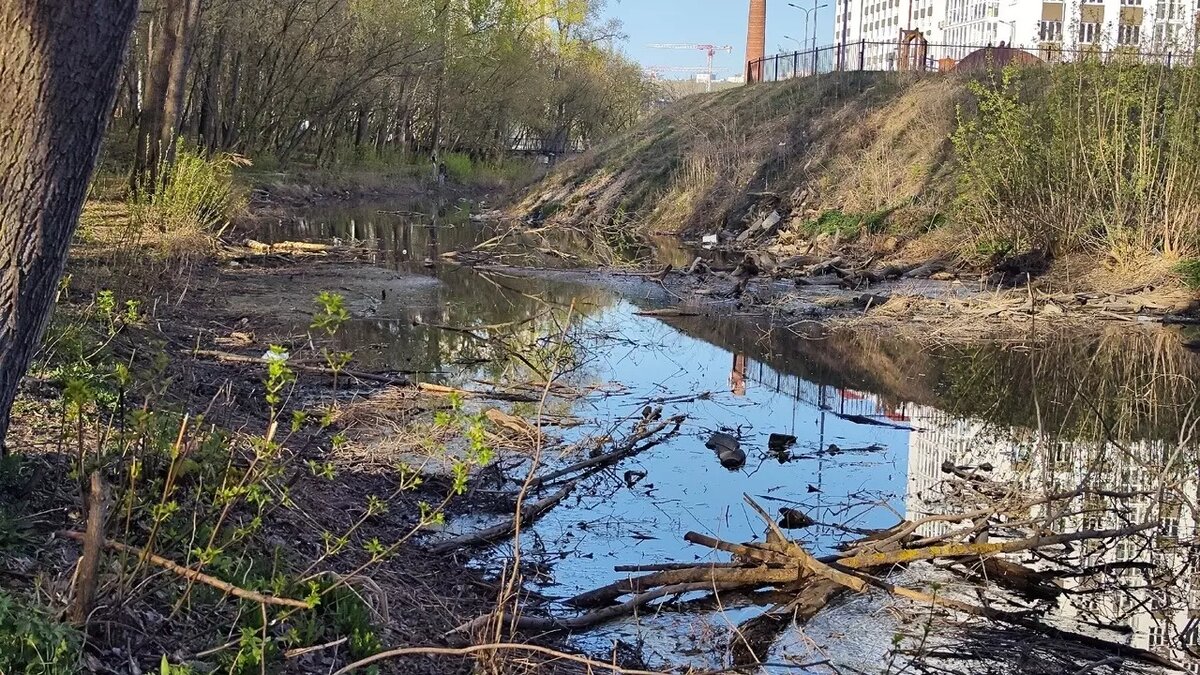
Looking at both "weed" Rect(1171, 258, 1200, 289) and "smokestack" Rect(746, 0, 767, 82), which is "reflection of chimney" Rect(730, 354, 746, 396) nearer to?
"weed" Rect(1171, 258, 1200, 289)

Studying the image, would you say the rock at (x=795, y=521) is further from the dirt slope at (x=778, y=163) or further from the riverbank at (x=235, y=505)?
the dirt slope at (x=778, y=163)

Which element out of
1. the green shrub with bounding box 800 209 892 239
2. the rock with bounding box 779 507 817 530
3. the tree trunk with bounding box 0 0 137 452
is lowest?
the rock with bounding box 779 507 817 530

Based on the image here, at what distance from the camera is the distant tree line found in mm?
26531

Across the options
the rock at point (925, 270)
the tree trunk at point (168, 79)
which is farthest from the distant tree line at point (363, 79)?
the rock at point (925, 270)

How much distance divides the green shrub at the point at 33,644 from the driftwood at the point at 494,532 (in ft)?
8.52

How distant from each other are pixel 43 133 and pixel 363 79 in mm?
40973

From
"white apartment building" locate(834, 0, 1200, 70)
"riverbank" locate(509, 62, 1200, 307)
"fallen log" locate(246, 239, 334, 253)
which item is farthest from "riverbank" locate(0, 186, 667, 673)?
"white apartment building" locate(834, 0, 1200, 70)

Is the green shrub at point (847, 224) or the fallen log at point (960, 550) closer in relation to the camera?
the fallen log at point (960, 550)

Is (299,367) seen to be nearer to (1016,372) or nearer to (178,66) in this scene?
(1016,372)

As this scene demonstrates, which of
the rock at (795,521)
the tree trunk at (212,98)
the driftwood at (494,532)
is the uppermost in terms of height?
the tree trunk at (212,98)

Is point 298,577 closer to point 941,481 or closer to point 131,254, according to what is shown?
point 941,481

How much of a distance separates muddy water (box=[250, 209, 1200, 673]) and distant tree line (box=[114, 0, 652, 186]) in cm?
759

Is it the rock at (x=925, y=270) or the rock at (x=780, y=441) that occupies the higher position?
the rock at (x=925, y=270)

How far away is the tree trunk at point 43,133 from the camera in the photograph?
393 centimetres
